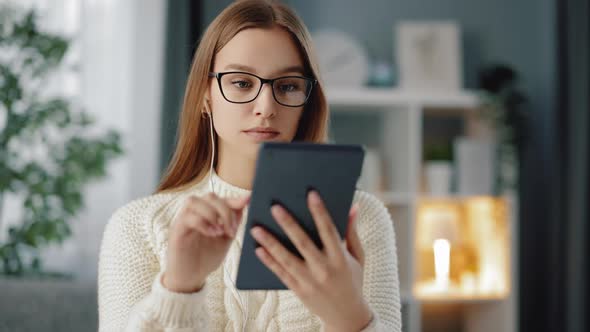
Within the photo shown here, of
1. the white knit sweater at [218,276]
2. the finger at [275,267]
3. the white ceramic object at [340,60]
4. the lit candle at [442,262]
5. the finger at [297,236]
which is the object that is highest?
the white ceramic object at [340,60]

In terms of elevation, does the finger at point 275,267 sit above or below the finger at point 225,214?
below

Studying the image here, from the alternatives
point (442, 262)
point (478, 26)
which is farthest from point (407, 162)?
point (478, 26)

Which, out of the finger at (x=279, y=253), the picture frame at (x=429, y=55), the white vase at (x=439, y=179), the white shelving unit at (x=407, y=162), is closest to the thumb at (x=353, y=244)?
the finger at (x=279, y=253)

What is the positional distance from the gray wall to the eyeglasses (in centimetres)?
208

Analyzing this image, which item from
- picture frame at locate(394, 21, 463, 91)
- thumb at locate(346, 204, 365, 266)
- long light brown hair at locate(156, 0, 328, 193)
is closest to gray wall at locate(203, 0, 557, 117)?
picture frame at locate(394, 21, 463, 91)

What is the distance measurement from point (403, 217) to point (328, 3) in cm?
111

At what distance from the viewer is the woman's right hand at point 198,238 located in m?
0.75

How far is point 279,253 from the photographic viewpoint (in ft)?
2.46

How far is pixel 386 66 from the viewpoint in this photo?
2758 mm

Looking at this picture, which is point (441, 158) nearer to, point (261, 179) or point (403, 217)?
point (403, 217)

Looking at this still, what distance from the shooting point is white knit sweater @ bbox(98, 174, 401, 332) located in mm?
1035

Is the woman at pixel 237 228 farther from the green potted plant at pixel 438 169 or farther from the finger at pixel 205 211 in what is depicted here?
the green potted plant at pixel 438 169

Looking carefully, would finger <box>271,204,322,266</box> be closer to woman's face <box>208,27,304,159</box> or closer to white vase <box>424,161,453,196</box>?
woman's face <box>208,27,304,159</box>

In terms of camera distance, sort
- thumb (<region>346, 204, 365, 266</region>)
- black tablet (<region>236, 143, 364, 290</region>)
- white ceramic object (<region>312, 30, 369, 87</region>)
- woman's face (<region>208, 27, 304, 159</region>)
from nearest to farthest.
Result: black tablet (<region>236, 143, 364, 290</region>)
thumb (<region>346, 204, 365, 266</region>)
woman's face (<region>208, 27, 304, 159</region>)
white ceramic object (<region>312, 30, 369, 87</region>)
